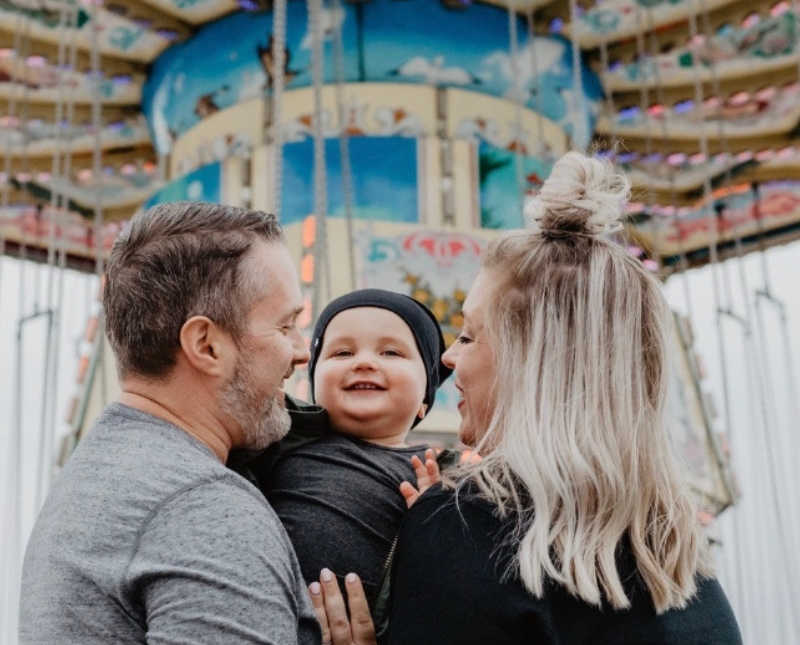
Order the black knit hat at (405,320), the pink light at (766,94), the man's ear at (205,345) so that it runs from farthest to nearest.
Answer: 1. the pink light at (766,94)
2. the black knit hat at (405,320)
3. the man's ear at (205,345)

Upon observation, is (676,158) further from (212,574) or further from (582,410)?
(212,574)

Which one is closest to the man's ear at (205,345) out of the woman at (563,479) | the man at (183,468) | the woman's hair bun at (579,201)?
the man at (183,468)

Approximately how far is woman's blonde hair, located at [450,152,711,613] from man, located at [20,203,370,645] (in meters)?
0.25

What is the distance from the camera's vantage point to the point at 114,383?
7.27 m

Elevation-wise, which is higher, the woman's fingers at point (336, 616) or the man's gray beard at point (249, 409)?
the man's gray beard at point (249, 409)

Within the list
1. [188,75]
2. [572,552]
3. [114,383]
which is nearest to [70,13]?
[188,75]

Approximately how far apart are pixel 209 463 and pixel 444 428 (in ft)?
17.1

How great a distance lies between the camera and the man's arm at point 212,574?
111cm

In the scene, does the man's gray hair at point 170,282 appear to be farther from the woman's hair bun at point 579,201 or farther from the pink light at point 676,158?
the pink light at point 676,158

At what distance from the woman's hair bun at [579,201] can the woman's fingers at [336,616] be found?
522 millimetres

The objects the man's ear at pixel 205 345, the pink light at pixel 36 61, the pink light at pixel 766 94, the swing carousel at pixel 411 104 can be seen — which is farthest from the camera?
the pink light at pixel 766 94

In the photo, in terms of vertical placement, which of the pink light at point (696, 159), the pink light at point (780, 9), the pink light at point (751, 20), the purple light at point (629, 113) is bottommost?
the pink light at point (696, 159)

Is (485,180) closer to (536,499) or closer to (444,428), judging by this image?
(444,428)

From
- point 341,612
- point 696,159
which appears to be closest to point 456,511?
point 341,612
